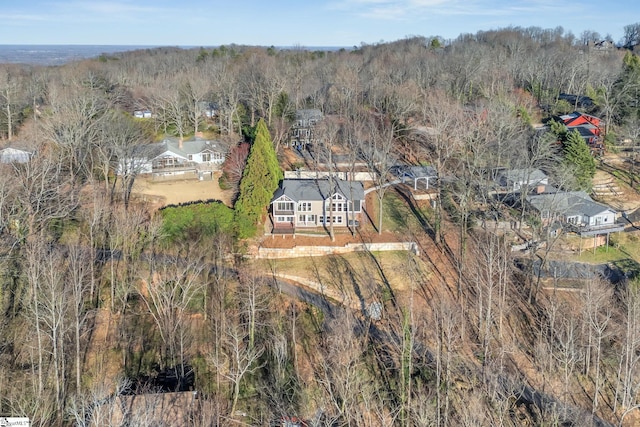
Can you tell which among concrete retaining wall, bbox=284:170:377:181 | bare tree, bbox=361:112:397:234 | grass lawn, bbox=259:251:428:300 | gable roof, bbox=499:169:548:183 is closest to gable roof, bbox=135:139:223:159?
concrete retaining wall, bbox=284:170:377:181

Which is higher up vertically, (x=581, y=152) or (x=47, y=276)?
(x=581, y=152)

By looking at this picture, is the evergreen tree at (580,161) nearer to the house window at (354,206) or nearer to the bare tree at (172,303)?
the house window at (354,206)

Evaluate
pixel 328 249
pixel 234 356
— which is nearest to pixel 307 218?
pixel 328 249

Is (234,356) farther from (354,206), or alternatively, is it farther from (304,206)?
(354,206)

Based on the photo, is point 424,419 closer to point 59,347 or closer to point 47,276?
point 59,347

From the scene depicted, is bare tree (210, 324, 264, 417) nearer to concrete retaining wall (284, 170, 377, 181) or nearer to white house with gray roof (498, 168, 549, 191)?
concrete retaining wall (284, 170, 377, 181)

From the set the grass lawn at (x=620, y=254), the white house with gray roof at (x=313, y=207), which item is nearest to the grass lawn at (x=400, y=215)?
the white house with gray roof at (x=313, y=207)

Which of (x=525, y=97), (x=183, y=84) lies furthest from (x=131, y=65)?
(x=525, y=97)
